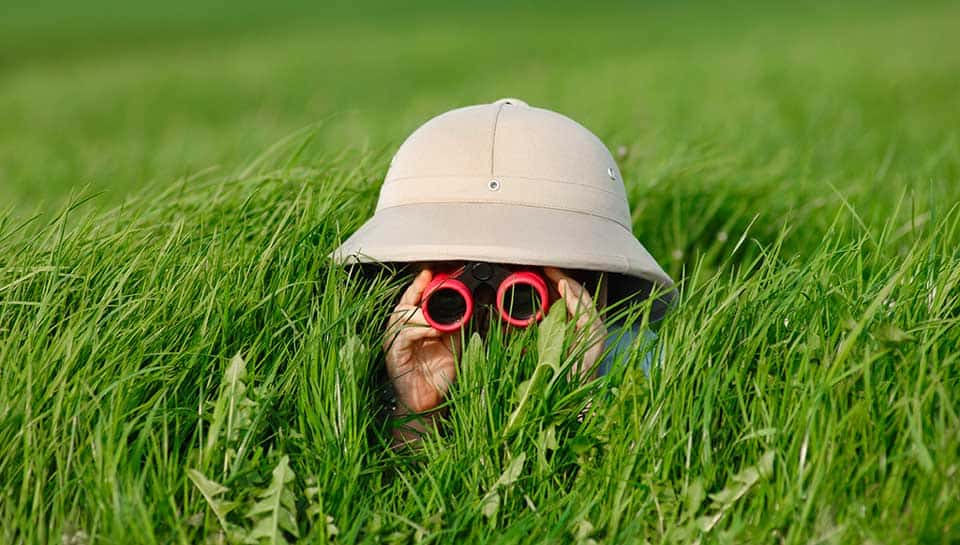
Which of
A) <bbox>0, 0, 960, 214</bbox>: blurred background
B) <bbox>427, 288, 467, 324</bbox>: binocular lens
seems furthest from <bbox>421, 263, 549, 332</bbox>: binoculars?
<bbox>0, 0, 960, 214</bbox>: blurred background

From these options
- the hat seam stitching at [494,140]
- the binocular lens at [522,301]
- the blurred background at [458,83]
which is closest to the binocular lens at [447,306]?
the binocular lens at [522,301]

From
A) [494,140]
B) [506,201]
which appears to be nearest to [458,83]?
[494,140]

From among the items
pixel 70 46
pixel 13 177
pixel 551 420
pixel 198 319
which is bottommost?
pixel 70 46

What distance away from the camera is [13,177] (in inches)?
260

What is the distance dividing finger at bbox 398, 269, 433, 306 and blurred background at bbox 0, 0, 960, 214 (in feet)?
3.20

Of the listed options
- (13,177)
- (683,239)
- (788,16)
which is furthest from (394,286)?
(788,16)

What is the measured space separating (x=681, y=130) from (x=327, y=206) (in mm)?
3541

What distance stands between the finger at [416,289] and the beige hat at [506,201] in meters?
0.10

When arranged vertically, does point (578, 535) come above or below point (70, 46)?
above

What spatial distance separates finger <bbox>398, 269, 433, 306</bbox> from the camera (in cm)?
279

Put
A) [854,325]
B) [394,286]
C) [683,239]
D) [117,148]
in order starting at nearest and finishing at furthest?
1. [854,325]
2. [394,286]
3. [683,239]
4. [117,148]

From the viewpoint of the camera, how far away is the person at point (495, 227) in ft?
8.92

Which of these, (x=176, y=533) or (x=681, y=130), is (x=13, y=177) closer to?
(x=681, y=130)

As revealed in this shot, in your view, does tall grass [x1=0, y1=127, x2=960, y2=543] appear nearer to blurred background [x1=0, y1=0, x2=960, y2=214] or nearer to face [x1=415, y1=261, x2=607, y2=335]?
face [x1=415, y1=261, x2=607, y2=335]
